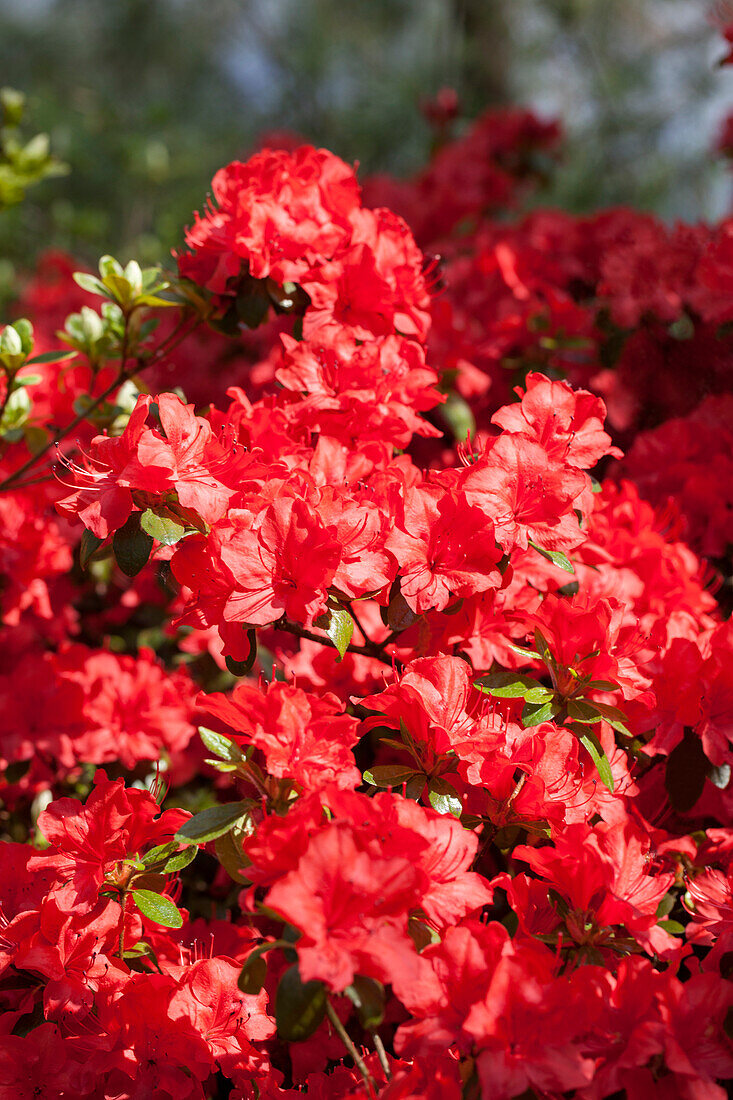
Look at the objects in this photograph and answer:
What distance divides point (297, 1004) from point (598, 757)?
361mm

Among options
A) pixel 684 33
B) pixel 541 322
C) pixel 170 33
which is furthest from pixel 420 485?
pixel 170 33

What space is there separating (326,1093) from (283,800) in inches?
11.2

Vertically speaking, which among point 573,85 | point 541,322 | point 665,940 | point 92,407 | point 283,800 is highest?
point 573,85

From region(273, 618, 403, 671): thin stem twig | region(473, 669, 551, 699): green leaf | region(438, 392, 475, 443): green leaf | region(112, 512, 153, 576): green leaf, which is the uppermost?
region(438, 392, 475, 443): green leaf

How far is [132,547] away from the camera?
829 millimetres

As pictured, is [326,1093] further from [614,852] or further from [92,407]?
[92,407]

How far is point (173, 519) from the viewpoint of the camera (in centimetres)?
83

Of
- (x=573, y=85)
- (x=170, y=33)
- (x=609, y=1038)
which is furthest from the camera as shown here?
(x=170, y=33)

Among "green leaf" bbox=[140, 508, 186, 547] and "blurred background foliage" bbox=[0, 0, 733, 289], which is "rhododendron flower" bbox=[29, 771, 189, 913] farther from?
"blurred background foliage" bbox=[0, 0, 733, 289]

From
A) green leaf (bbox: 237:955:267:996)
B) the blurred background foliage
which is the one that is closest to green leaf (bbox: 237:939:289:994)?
green leaf (bbox: 237:955:267:996)

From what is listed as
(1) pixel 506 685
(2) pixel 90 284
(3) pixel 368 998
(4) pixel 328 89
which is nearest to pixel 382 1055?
(3) pixel 368 998

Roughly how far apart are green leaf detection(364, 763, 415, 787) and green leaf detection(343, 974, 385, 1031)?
0.19 m

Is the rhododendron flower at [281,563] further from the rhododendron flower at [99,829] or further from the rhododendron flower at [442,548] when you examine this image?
the rhododendron flower at [99,829]

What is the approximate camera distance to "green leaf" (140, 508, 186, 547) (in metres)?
0.80
